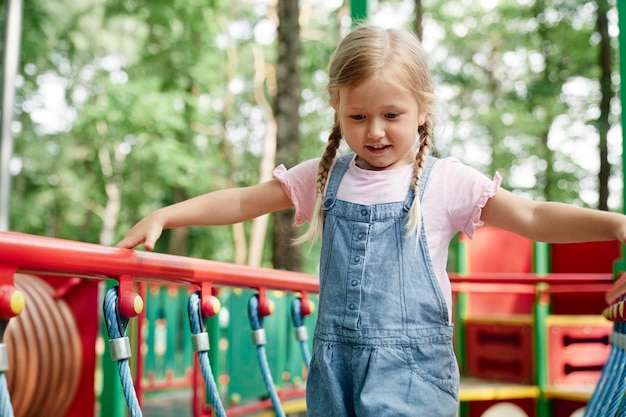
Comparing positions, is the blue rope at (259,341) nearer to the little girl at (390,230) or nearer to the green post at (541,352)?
the little girl at (390,230)

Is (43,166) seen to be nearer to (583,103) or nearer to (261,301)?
(583,103)

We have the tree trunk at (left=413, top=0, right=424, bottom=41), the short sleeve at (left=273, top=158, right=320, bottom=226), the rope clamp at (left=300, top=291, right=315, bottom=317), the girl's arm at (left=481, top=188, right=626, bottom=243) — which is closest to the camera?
the girl's arm at (left=481, top=188, right=626, bottom=243)

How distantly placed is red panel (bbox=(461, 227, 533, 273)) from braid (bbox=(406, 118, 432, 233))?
5.42 meters

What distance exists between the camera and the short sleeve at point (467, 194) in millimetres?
1686

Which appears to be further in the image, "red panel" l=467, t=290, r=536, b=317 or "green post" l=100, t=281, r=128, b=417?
"red panel" l=467, t=290, r=536, b=317

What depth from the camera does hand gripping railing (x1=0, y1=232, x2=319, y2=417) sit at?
1182 millimetres

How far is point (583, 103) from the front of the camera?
13781 mm

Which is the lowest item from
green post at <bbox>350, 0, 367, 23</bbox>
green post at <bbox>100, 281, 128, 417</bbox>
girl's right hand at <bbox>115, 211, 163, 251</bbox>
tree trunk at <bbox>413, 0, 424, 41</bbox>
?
green post at <bbox>100, 281, 128, 417</bbox>

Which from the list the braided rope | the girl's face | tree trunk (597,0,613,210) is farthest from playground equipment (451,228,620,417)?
tree trunk (597,0,613,210)

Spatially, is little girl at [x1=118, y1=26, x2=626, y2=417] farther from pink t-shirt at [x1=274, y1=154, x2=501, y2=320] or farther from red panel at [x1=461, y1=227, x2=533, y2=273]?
red panel at [x1=461, y1=227, x2=533, y2=273]

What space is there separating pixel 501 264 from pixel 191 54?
939cm

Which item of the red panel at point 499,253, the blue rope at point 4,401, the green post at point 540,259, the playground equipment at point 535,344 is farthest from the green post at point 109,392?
the red panel at point 499,253

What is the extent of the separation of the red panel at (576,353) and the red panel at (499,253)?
169cm

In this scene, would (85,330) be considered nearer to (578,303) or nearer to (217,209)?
(217,209)
